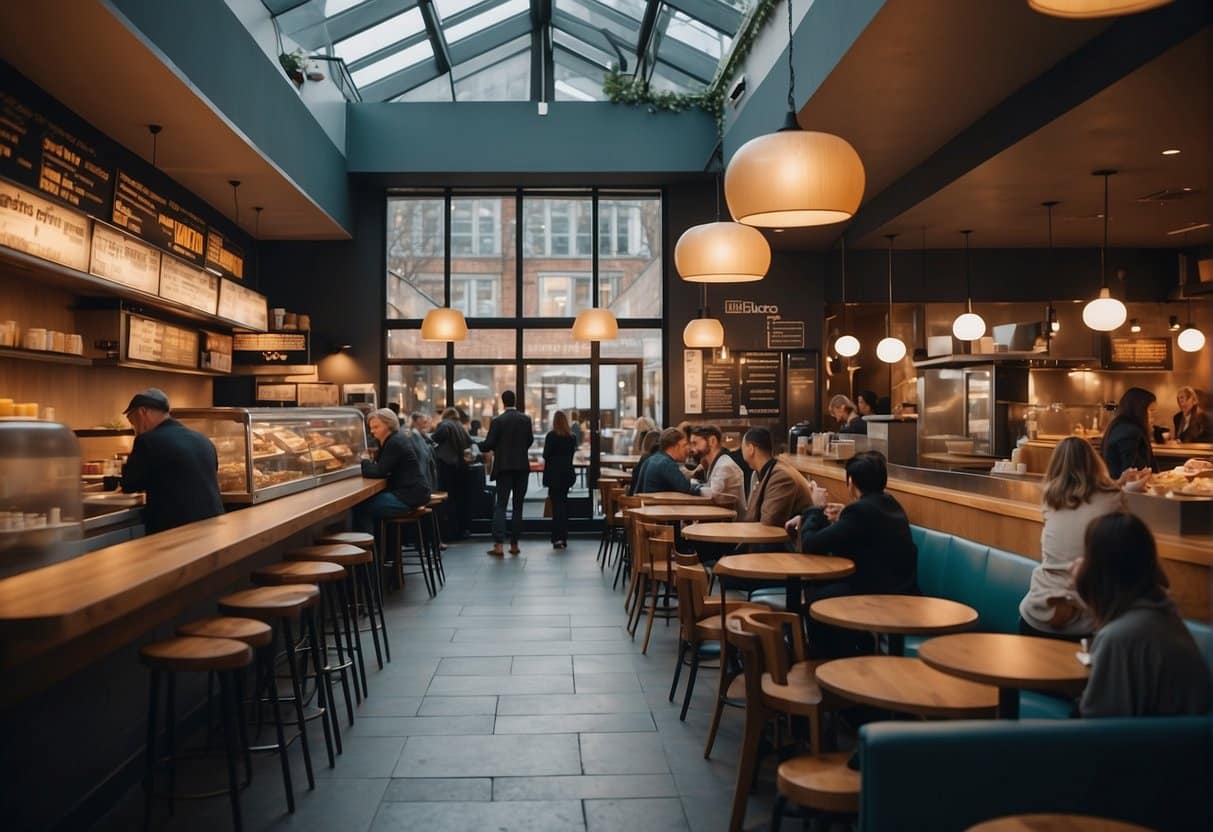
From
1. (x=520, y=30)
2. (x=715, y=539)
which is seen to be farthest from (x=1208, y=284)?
(x=520, y=30)

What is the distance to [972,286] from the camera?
10305mm

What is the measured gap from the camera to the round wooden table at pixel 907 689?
2.51 metres

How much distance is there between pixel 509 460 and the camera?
364 inches

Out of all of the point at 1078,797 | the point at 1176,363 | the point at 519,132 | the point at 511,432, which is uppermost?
the point at 519,132

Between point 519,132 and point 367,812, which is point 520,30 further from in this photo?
point 367,812

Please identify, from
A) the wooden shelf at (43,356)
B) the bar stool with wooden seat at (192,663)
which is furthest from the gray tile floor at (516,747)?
the wooden shelf at (43,356)

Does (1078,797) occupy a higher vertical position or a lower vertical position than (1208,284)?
lower

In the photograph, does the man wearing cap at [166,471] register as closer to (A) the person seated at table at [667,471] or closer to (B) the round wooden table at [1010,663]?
(B) the round wooden table at [1010,663]

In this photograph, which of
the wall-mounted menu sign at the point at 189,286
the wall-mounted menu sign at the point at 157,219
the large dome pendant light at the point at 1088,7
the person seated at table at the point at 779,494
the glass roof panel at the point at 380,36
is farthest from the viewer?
the glass roof panel at the point at 380,36

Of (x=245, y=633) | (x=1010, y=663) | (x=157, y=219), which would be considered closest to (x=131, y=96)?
(x=157, y=219)

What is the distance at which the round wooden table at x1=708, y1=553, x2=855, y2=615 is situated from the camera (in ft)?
12.8

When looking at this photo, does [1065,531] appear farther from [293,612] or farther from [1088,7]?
[293,612]

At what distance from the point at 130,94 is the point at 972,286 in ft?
27.5

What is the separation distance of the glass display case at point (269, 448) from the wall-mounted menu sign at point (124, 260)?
1.51 metres
